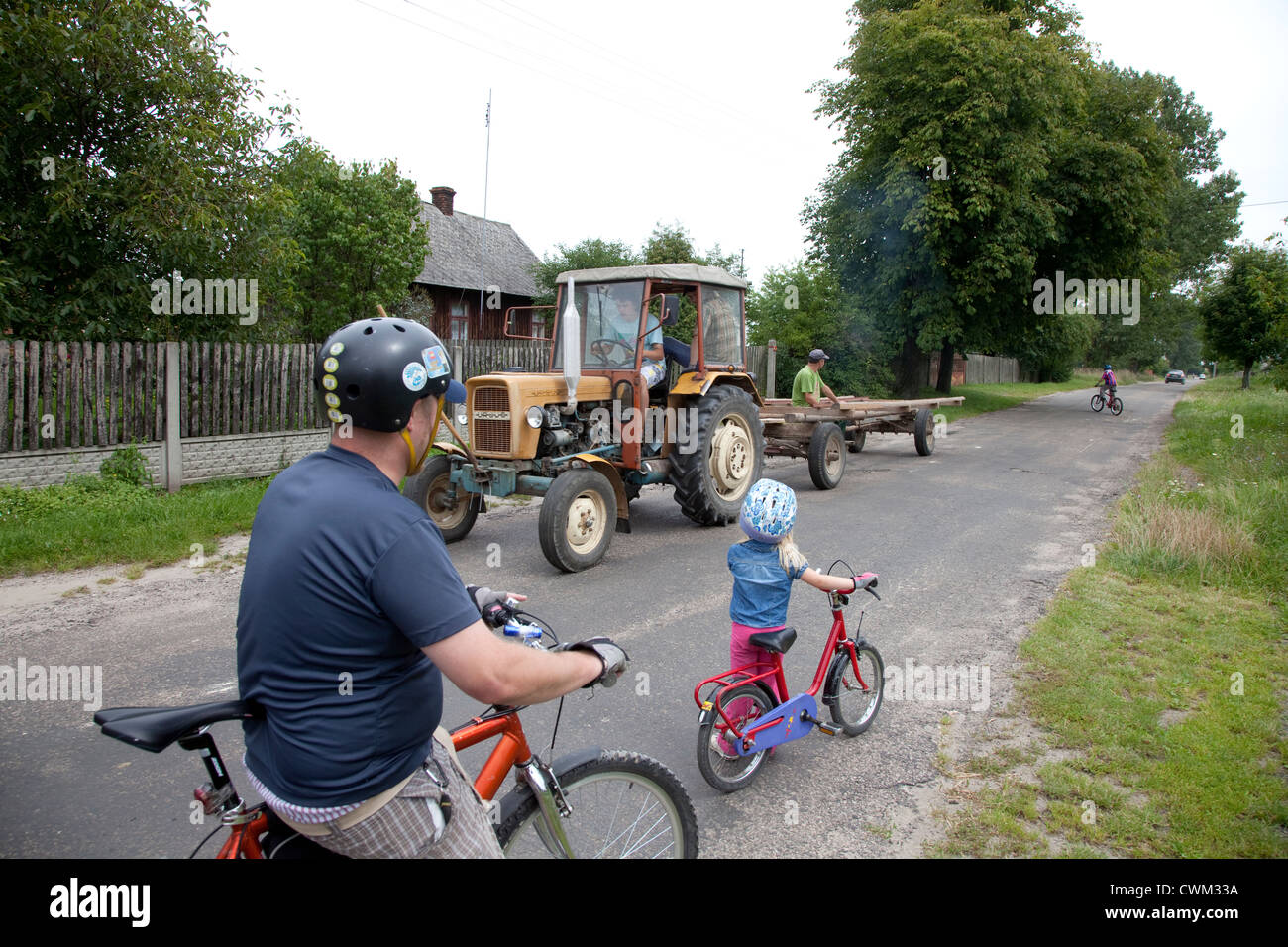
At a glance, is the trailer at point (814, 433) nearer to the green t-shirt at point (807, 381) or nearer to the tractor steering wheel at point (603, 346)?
the green t-shirt at point (807, 381)

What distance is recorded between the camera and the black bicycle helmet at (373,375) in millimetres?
1897

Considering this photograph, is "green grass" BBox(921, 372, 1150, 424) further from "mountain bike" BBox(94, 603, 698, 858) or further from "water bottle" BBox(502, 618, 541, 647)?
"water bottle" BBox(502, 618, 541, 647)

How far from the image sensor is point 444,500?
8.45m

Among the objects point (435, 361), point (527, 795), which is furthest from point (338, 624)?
point (527, 795)

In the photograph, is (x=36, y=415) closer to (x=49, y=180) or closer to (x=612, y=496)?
(x=49, y=180)

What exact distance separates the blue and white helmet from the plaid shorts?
211 cm

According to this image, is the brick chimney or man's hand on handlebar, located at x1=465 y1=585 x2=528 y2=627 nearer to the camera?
man's hand on handlebar, located at x1=465 y1=585 x2=528 y2=627

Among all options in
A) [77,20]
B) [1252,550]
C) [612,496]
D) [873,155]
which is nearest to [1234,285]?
[873,155]

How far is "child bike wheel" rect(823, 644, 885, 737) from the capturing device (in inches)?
168

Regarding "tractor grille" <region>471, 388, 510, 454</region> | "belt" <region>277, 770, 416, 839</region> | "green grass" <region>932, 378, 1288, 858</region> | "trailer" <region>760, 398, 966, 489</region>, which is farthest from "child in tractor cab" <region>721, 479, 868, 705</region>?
"trailer" <region>760, 398, 966, 489</region>

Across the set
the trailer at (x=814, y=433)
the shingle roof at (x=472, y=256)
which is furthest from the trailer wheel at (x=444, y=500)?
the shingle roof at (x=472, y=256)

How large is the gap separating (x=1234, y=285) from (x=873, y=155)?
23630 millimetres

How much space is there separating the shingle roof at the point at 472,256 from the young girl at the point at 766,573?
26279 millimetres

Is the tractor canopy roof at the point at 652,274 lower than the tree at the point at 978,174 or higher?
lower
